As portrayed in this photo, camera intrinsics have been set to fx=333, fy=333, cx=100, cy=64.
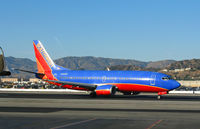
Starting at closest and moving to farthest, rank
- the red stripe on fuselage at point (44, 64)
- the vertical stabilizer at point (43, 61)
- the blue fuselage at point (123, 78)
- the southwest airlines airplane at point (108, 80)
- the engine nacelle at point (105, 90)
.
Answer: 1. the blue fuselage at point (123, 78)
2. the southwest airlines airplane at point (108, 80)
3. the engine nacelle at point (105, 90)
4. the red stripe on fuselage at point (44, 64)
5. the vertical stabilizer at point (43, 61)

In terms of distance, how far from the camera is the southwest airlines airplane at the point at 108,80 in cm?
5394

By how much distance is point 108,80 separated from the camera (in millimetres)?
58469

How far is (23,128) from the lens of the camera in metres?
18.9

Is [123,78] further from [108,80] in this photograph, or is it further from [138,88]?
[138,88]

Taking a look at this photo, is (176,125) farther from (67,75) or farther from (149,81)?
(67,75)

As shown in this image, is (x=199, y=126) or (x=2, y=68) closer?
(x=2, y=68)

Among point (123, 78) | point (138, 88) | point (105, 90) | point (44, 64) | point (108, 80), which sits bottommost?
point (105, 90)

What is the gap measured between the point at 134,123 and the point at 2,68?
13.1 meters

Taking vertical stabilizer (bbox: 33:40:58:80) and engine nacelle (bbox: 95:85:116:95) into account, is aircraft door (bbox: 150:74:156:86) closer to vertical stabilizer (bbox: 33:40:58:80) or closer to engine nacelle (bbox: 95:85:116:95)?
engine nacelle (bbox: 95:85:116:95)

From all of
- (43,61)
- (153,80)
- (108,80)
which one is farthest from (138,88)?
(43,61)

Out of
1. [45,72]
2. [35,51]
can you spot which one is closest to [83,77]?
[45,72]

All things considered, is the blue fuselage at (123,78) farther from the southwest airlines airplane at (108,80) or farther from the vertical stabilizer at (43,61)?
the vertical stabilizer at (43,61)

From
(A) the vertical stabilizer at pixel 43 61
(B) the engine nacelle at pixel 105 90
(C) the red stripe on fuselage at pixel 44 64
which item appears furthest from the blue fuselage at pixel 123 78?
(B) the engine nacelle at pixel 105 90

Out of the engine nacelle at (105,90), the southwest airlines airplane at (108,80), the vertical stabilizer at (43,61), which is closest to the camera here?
the southwest airlines airplane at (108,80)
